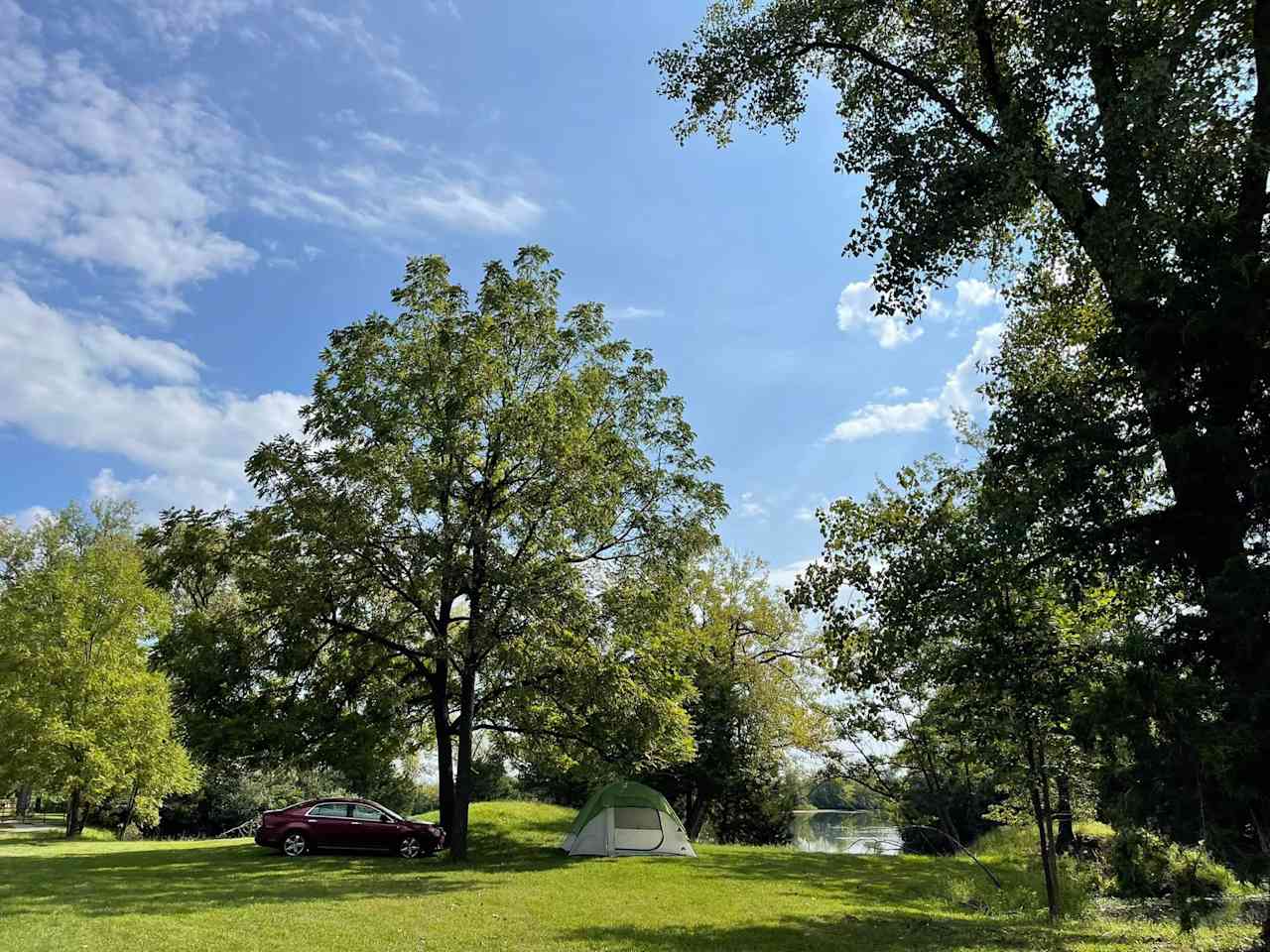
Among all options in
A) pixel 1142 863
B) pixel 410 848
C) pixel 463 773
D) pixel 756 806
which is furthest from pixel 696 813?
pixel 1142 863

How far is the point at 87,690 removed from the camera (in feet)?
85.4

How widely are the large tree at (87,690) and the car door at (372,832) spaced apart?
9.57 meters

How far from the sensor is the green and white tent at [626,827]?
20.5 metres

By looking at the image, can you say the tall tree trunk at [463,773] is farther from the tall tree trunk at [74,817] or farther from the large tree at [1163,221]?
the tall tree trunk at [74,817]

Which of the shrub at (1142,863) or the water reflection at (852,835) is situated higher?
the shrub at (1142,863)

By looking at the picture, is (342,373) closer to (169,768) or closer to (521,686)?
(521,686)

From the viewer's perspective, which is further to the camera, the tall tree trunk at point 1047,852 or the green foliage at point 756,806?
the green foliage at point 756,806

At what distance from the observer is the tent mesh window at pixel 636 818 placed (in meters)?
20.8

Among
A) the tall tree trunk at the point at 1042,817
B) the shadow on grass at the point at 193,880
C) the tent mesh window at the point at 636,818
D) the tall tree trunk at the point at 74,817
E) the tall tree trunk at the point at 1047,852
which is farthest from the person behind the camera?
the tall tree trunk at the point at 74,817

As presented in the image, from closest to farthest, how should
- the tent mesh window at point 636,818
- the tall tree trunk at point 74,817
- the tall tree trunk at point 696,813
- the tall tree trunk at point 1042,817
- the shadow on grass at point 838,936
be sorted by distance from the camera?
the shadow on grass at point 838,936
the tall tree trunk at point 1042,817
the tent mesh window at point 636,818
the tall tree trunk at point 74,817
the tall tree trunk at point 696,813

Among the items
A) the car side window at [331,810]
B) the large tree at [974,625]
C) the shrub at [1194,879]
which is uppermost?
the large tree at [974,625]

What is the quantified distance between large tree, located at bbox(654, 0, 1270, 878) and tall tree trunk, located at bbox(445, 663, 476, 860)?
42.5 ft

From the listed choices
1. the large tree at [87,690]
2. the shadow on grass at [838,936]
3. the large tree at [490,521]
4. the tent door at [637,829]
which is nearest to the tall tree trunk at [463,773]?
the large tree at [490,521]

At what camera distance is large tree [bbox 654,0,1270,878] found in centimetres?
804
